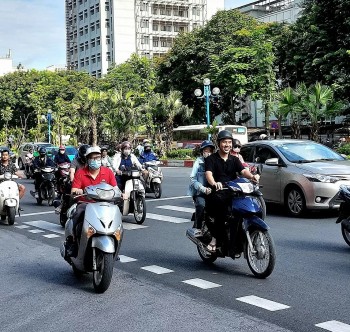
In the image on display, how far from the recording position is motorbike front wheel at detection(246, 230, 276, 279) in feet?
21.4

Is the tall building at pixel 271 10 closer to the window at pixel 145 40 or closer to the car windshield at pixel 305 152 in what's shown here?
the window at pixel 145 40

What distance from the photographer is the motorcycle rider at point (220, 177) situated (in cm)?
699

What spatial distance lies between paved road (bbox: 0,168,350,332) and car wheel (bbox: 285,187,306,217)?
4.78 ft

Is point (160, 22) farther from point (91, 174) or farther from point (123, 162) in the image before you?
point (91, 174)

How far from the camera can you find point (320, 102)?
26.0 meters

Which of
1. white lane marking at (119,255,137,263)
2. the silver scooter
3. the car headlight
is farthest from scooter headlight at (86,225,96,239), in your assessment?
the car headlight

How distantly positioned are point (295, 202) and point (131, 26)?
89.7 meters

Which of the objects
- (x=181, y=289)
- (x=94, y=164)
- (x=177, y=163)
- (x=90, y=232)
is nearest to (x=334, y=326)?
(x=181, y=289)

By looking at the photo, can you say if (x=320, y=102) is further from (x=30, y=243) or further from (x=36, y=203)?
(x=30, y=243)

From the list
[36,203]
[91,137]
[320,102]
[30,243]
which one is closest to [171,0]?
[91,137]

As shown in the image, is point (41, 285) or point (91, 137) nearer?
point (41, 285)

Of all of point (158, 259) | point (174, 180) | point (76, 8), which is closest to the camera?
point (158, 259)

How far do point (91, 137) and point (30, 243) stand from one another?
126ft

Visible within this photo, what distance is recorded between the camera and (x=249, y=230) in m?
6.75
